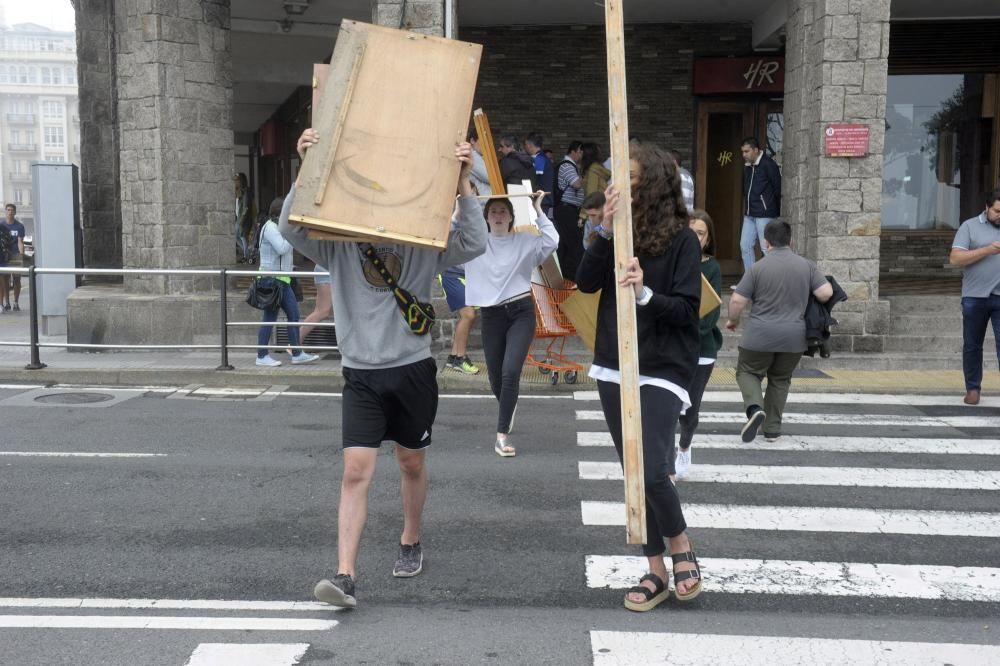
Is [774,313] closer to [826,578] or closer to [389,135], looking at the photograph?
[826,578]

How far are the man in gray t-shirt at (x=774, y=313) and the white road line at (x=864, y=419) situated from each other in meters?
0.97

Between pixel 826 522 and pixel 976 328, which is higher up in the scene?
pixel 976 328

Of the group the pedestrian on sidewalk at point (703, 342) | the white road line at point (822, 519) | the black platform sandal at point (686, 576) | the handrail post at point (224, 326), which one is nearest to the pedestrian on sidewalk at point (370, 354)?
the black platform sandal at point (686, 576)

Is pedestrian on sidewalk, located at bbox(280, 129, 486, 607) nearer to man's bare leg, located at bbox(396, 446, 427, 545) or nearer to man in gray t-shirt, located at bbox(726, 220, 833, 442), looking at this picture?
man's bare leg, located at bbox(396, 446, 427, 545)

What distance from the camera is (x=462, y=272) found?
37.0 feet

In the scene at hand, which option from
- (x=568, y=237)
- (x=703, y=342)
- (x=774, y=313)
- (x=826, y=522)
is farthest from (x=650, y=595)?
(x=568, y=237)

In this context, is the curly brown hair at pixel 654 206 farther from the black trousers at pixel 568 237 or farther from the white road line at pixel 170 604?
the black trousers at pixel 568 237

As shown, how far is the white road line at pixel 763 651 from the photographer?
4.20 m

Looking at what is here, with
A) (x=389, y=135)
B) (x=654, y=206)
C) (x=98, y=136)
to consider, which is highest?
(x=98, y=136)

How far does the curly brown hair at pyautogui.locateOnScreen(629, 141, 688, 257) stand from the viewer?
4.54 metres

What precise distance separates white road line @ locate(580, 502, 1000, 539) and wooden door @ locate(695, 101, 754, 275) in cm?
1222

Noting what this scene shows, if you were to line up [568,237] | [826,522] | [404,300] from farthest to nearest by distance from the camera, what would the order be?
[568,237] → [826,522] → [404,300]

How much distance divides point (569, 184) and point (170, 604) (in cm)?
Result: 989

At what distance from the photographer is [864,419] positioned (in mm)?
9562
